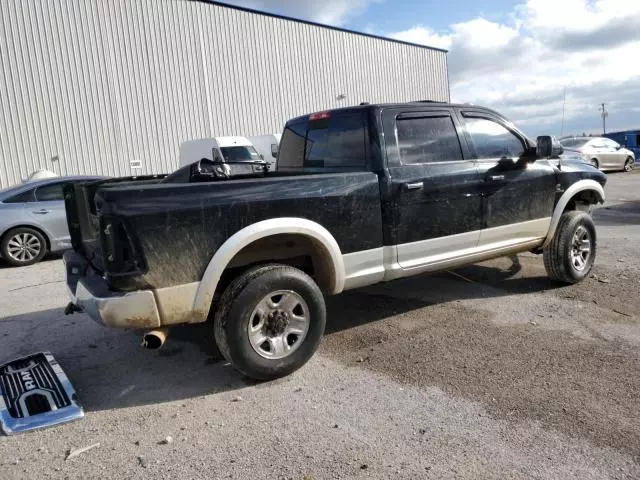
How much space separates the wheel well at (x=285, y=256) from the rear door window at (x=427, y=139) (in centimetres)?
108

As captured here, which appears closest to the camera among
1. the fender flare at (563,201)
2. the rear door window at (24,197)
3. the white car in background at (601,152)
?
the fender flare at (563,201)

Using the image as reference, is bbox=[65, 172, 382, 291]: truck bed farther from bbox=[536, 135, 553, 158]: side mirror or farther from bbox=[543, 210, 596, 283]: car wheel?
bbox=[543, 210, 596, 283]: car wheel

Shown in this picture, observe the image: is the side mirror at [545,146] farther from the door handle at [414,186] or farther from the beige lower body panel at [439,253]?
the door handle at [414,186]

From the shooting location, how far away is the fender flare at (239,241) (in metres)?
3.45

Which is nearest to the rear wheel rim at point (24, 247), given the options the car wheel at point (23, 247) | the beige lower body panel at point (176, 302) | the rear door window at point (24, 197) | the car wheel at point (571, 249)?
the car wheel at point (23, 247)

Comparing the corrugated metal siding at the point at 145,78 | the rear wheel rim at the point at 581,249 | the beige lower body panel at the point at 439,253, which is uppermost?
the corrugated metal siding at the point at 145,78

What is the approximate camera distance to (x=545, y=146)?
5.00 m

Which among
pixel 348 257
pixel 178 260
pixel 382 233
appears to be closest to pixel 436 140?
pixel 382 233

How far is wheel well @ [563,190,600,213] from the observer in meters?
5.87

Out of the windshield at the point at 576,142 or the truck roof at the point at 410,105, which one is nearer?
the truck roof at the point at 410,105

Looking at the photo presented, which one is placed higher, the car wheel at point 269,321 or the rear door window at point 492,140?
the rear door window at point 492,140

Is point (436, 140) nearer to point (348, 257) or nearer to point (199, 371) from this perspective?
point (348, 257)

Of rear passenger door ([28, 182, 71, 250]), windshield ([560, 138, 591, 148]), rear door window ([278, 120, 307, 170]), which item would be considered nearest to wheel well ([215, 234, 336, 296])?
rear door window ([278, 120, 307, 170])

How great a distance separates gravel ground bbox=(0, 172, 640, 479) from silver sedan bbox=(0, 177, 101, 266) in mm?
3581
